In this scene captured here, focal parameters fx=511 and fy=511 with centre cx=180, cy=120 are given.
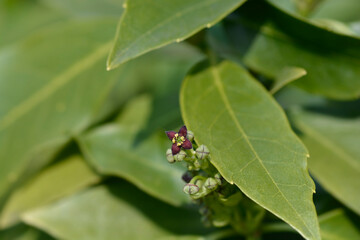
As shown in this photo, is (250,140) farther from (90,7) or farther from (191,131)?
(90,7)

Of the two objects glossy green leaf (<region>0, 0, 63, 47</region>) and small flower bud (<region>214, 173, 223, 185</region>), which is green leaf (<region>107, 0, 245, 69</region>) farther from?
glossy green leaf (<region>0, 0, 63, 47</region>)

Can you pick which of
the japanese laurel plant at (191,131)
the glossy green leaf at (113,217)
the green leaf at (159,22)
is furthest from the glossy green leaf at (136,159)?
the green leaf at (159,22)

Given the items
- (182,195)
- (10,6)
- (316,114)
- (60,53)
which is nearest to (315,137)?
(316,114)

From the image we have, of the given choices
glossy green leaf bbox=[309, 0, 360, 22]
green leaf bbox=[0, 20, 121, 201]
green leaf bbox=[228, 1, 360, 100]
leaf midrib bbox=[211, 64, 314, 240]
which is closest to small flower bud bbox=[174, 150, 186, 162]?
leaf midrib bbox=[211, 64, 314, 240]

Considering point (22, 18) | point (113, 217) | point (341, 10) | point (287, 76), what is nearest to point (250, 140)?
point (287, 76)

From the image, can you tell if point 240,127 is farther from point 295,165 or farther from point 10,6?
point 10,6

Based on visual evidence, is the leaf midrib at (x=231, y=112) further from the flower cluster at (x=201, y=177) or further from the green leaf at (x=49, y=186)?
the green leaf at (x=49, y=186)
